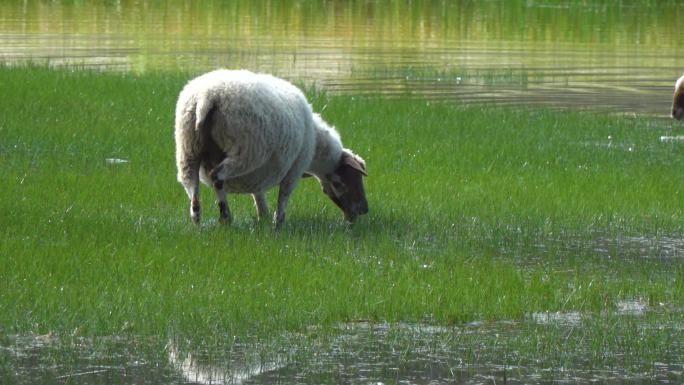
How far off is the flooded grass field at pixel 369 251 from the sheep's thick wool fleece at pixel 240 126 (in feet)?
1.68

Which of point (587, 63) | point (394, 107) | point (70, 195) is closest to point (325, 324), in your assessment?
point (70, 195)

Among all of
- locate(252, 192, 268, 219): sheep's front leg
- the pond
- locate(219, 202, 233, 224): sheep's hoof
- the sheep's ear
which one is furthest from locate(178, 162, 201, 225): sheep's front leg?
the pond

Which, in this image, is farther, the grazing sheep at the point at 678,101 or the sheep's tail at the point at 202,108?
the grazing sheep at the point at 678,101

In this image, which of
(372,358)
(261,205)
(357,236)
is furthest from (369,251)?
(372,358)

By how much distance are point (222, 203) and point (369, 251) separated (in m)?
1.42

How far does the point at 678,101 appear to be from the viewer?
2122 cm

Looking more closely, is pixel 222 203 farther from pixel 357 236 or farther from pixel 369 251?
pixel 369 251

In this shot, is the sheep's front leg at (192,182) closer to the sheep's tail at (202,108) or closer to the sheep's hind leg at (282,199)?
the sheep's tail at (202,108)

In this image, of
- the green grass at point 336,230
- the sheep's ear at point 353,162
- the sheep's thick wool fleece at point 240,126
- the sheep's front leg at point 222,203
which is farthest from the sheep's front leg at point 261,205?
the sheep's ear at point 353,162

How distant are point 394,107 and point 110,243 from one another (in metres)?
10.9

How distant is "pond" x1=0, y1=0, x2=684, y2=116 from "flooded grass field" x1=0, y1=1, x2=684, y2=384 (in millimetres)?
2044

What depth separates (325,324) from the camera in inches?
351

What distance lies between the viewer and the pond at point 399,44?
28125 mm

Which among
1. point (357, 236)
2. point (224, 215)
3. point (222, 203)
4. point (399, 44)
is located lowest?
point (399, 44)
